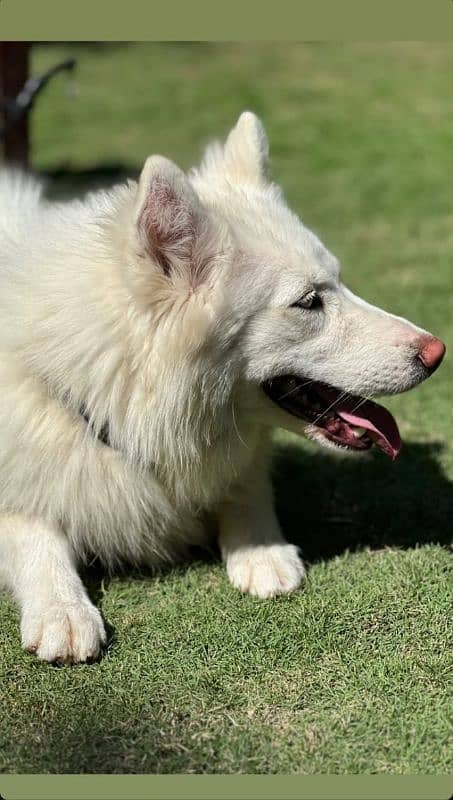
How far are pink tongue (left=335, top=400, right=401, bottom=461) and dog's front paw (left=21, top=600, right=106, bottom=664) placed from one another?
108 cm

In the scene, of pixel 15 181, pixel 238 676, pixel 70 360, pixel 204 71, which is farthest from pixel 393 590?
pixel 204 71

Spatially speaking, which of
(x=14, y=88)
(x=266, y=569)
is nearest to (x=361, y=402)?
(x=266, y=569)

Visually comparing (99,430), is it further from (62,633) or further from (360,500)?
(360,500)

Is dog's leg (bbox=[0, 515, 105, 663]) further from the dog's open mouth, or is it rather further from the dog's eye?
→ the dog's eye

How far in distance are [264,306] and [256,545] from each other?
3.00 ft

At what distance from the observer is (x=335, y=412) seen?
122 inches

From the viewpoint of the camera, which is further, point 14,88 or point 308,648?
point 14,88

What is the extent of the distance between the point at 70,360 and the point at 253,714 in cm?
116

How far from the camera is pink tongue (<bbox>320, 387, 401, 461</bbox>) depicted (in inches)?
122

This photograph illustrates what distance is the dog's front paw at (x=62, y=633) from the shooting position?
2699 mm

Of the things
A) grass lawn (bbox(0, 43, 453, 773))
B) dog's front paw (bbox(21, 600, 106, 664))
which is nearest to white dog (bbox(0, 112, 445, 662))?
dog's front paw (bbox(21, 600, 106, 664))

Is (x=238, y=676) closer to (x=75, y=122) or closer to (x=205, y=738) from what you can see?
(x=205, y=738)

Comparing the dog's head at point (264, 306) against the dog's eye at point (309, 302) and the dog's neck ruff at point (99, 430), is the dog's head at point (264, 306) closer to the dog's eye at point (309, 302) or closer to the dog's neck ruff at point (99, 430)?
the dog's eye at point (309, 302)

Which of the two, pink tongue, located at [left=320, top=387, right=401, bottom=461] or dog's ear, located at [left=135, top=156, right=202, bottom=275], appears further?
pink tongue, located at [left=320, top=387, right=401, bottom=461]
